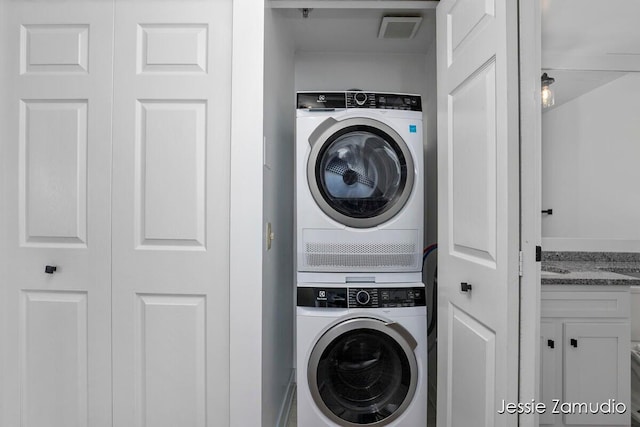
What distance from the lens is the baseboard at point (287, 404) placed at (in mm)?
2008

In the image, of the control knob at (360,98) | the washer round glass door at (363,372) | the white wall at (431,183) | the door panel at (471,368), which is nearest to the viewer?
the door panel at (471,368)

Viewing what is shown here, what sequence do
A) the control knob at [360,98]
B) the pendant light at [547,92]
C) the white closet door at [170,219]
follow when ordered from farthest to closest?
1. the control knob at [360,98]
2. the white closet door at [170,219]
3. the pendant light at [547,92]

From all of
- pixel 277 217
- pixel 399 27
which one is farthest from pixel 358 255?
pixel 399 27

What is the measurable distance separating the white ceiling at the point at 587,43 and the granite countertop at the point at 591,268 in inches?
17.5

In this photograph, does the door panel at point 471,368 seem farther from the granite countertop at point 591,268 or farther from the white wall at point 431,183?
the white wall at point 431,183

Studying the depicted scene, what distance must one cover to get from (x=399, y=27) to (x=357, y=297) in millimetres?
1610

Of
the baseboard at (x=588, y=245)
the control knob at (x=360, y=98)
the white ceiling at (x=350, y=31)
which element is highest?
the white ceiling at (x=350, y=31)

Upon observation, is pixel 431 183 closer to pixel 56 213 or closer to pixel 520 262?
pixel 520 262

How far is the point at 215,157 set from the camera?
1579 mm

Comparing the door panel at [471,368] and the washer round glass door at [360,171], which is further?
the washer round glass door at [360,171]

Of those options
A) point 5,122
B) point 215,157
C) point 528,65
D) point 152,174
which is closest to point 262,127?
point 215,157

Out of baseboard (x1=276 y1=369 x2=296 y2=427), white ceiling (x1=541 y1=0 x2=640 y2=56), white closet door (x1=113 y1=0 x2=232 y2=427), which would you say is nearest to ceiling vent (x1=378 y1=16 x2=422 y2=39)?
white closet door (x1=113 y1=0 x2=232 y2=427)

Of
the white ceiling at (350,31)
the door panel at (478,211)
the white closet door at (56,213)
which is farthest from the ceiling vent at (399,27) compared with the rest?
the white closet door at (56,213)

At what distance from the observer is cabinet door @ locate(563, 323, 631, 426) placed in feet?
3.08
